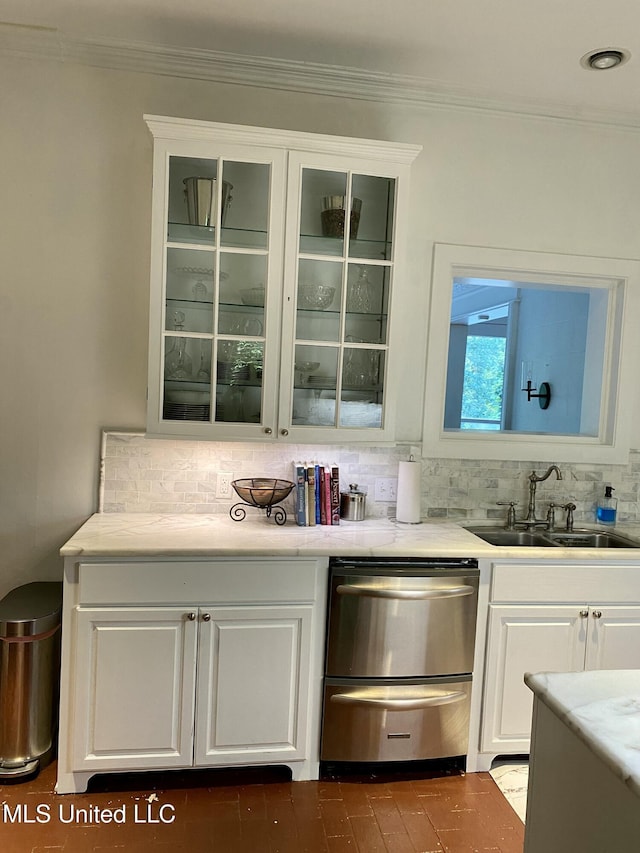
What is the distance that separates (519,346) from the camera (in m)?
4.65

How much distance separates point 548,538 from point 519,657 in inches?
25.0

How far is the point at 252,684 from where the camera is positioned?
7.97ft

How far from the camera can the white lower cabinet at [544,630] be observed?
2590 mm

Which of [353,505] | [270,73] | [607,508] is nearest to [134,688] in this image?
[353,505]

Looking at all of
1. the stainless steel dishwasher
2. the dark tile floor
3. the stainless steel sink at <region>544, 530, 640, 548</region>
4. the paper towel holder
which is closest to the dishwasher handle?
the stainless steel dishwasher

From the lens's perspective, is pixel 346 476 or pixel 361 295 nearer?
pixel 361 295

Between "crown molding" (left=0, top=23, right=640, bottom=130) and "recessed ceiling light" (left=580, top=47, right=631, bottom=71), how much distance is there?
0.37 m

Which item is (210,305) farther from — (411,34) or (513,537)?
(513,537)

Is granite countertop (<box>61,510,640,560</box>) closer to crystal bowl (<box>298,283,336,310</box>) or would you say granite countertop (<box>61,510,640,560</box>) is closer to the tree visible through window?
crystal bowl (<box>298,283,336,310</box>)

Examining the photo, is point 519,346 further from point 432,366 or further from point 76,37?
point 76,37

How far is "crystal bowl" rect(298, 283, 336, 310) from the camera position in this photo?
2695 mm

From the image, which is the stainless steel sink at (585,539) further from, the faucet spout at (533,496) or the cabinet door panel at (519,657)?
the cabinet door panel at (519,657)

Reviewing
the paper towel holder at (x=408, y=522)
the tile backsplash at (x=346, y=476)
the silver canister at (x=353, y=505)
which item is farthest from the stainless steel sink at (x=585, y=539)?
the silver canister at (x=353, y=505)

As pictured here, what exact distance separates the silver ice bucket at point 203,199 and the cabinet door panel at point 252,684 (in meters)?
1.47
